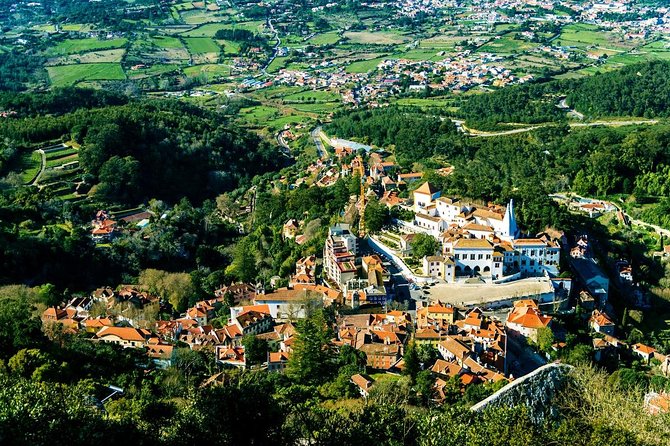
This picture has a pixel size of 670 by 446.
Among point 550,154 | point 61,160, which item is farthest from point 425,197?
point 61,160

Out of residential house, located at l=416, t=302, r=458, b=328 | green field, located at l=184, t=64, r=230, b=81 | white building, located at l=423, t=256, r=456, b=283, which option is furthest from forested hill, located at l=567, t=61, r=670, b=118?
residential house, located at l=416, t=302, r=458, b=328

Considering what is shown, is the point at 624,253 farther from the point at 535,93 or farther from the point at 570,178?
the point at 535,93

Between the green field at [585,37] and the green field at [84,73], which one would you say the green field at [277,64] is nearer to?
the green field at [84,73]

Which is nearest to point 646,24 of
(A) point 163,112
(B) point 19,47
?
(A) point 163,112

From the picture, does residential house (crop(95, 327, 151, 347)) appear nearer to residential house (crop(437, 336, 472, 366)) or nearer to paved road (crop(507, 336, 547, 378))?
residential house (crop(437, 336, 472, 366))

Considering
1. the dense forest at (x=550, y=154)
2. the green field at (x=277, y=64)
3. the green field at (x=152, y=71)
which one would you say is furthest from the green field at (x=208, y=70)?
the dense forest at (x=550, y=154)

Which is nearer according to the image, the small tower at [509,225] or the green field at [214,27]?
the small tower at [509,225]

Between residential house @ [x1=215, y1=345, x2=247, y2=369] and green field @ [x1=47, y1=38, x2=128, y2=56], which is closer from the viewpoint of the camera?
residential house @ [x1=215, y1=345, x2=247, y2=369]
